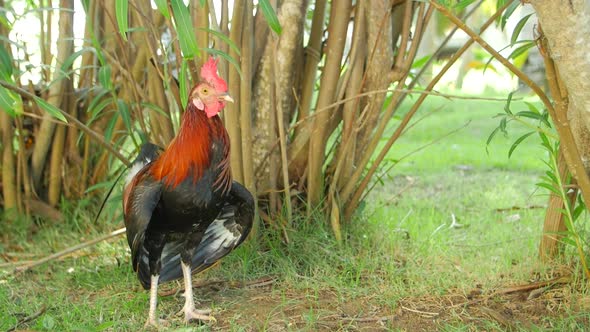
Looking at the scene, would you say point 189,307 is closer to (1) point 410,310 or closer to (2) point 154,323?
(2) point 154,323

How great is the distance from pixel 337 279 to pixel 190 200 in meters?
0.91

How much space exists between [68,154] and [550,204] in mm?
2900

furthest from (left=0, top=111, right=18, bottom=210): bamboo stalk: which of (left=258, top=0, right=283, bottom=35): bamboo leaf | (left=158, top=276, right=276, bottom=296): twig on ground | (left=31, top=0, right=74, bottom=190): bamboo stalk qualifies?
(left=258, top=0, right=283, bottom=35): bamboo leaf

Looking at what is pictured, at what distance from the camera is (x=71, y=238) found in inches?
175

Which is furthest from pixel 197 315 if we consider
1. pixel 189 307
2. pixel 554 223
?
pixel 554 223

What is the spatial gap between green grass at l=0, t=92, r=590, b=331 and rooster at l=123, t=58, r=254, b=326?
206mm

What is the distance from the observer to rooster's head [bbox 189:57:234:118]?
9.44ft

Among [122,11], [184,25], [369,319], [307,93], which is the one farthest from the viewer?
[307,93]

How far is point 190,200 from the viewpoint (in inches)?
118

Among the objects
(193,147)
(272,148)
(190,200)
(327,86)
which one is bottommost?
(190,200)

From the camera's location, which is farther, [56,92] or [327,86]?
[56,92]

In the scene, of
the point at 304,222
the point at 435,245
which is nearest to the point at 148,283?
the point at 304,222

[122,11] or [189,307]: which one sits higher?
[122,11]

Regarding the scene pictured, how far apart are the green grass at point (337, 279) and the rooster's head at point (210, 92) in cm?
91
